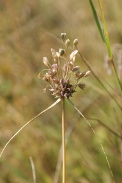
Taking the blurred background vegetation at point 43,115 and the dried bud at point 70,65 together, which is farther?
the blurred background vegetation at point 43,115

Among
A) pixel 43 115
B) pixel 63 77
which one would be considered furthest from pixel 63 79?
pixel 43 115

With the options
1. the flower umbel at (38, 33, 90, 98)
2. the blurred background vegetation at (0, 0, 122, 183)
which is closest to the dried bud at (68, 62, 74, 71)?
the flower umbel at (38, 33, 90, 98)

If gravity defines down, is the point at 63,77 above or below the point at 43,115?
below

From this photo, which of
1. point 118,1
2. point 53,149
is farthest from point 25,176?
point 118,1

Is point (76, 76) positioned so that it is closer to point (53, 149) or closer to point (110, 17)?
point (53, 149)

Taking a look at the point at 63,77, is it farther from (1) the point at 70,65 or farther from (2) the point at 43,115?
(2) the point at 43,115

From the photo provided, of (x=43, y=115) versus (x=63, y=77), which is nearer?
(x=63, y=77)

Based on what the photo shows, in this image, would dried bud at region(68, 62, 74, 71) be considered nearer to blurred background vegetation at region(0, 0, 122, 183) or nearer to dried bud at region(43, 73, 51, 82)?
dried bud at region(43, 73, 51, 82)

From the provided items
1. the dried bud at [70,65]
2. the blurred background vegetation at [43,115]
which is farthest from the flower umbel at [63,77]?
the blurred background vegetation at [43,115]

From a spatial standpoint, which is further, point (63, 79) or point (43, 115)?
point (43, 115)

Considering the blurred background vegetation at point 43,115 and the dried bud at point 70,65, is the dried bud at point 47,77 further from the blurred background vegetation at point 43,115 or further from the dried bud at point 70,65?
the blurred background vegetation at point 43,115
